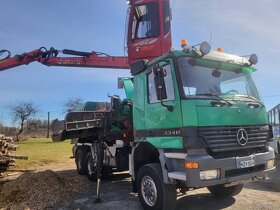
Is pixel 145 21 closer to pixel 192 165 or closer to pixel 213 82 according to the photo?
pixel 213 82

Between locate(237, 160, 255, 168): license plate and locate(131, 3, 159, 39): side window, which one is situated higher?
locate(131, 3, 159, 39): side window

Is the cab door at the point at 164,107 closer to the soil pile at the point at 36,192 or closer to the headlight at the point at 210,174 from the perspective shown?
the headlight at the point at 210,174

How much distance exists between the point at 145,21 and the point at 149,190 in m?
5.69

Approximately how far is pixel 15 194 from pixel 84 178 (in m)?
2.86

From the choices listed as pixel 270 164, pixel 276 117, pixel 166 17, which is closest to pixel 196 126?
pixel 270 164

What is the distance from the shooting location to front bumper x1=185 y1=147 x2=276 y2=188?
5.60m

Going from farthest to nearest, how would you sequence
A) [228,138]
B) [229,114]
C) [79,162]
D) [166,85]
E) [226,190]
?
[79,162] < [226,190] < [166,85] < [229,114] < [228,138]

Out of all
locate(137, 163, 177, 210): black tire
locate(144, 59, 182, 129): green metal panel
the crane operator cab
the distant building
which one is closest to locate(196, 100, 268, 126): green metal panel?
locate(144, 59, 182, 129): green metal panel

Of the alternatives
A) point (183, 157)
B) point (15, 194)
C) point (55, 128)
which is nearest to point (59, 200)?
point (15, 194)

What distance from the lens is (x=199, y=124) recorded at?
5.81 meters

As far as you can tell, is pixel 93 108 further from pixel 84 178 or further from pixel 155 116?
pixel 155 116

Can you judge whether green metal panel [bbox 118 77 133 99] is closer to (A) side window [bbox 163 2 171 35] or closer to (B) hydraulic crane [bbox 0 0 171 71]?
(B) hydraulic crane [bbox 0 0 171 71]

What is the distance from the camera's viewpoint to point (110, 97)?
9.89 m

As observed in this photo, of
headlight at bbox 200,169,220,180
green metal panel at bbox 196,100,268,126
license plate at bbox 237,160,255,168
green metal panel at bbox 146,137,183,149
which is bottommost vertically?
headlight at bbox 200,169,220,180
